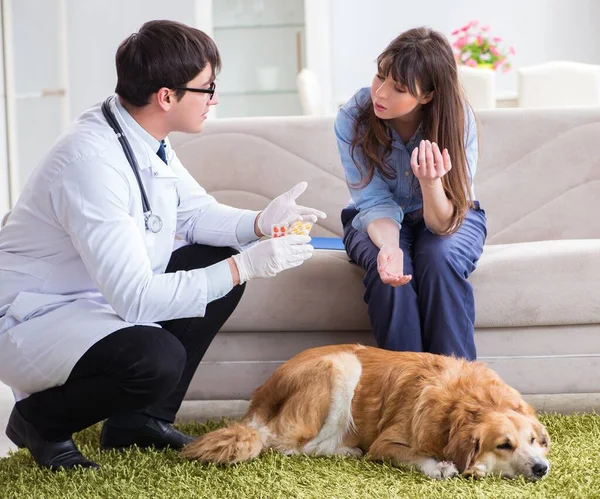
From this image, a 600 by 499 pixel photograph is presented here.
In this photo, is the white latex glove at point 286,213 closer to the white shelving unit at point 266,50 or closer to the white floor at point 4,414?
the white floor at point 4,414

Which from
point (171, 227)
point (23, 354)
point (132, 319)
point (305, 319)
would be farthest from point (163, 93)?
point (305, 319)

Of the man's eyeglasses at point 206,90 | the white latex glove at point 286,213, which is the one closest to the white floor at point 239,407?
the white latex glove at point 286,213

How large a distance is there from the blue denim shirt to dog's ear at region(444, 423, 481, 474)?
69 cm

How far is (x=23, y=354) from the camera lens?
1759 mm

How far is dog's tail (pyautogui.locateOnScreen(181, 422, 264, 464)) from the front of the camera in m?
1.87

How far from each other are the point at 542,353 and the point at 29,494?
4.63ft

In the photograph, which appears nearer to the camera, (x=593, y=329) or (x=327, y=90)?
(x=593, y=329)

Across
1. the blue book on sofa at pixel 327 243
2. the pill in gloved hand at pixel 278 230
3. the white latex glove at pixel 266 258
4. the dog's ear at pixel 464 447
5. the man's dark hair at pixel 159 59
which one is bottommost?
the dog's ear at pixel 464 447

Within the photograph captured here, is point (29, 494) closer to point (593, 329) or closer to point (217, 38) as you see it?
point (593, 329)

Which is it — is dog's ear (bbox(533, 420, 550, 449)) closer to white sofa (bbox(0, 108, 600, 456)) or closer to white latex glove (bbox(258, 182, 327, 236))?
white sofa (bbox(0, 108, 600, 456))

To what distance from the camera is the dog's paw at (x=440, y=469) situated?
5.82ft

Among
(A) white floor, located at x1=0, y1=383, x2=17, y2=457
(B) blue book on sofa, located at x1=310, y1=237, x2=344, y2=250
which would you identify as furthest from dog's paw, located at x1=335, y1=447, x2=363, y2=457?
(A) white floor, located at x1=0, y1=383, x2=17, y2=457

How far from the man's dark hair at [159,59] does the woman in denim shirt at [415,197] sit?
0.55 m

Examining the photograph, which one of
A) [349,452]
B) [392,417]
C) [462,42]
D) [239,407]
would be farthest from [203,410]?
[462,42]
